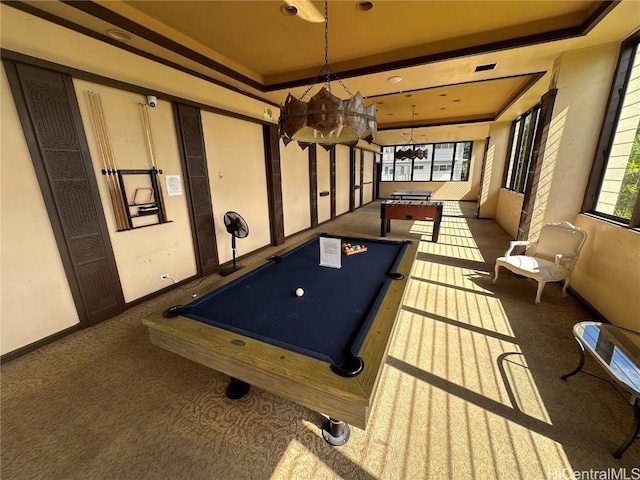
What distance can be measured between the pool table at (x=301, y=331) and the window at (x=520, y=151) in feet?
16.2

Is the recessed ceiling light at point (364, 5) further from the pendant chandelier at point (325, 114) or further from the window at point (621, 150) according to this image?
the window at point (621, 150)

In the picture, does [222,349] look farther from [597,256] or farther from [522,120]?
[522,120]

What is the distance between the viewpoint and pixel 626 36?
8.57 feet

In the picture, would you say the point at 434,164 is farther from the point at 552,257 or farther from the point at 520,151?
the point at 552,257

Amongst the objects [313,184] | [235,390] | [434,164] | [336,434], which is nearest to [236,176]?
[313,184]

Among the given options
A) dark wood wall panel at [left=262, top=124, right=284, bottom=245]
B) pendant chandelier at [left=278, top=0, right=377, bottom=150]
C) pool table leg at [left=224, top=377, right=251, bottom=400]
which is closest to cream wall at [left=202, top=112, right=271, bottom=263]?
dark wood wall panel at [left=262, top=124, right=284, bottom=245]

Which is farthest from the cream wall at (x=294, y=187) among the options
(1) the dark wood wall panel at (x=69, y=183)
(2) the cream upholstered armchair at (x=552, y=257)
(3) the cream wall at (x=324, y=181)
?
(2) the cream upholstered armchair at (x=552, y=257)

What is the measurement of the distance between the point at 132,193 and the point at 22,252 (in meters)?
1.03

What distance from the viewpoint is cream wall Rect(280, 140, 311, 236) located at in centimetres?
534

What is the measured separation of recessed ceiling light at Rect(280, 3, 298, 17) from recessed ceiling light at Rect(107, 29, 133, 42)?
1.50 metres

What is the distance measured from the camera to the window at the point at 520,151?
16.6 ft

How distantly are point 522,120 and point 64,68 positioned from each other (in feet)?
26.7

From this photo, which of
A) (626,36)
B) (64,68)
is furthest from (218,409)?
(626,36)

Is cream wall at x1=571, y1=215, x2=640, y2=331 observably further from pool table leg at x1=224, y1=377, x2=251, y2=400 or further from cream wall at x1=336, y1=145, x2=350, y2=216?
cream wall at x1=336, y1=145, x2=350, y2=216
